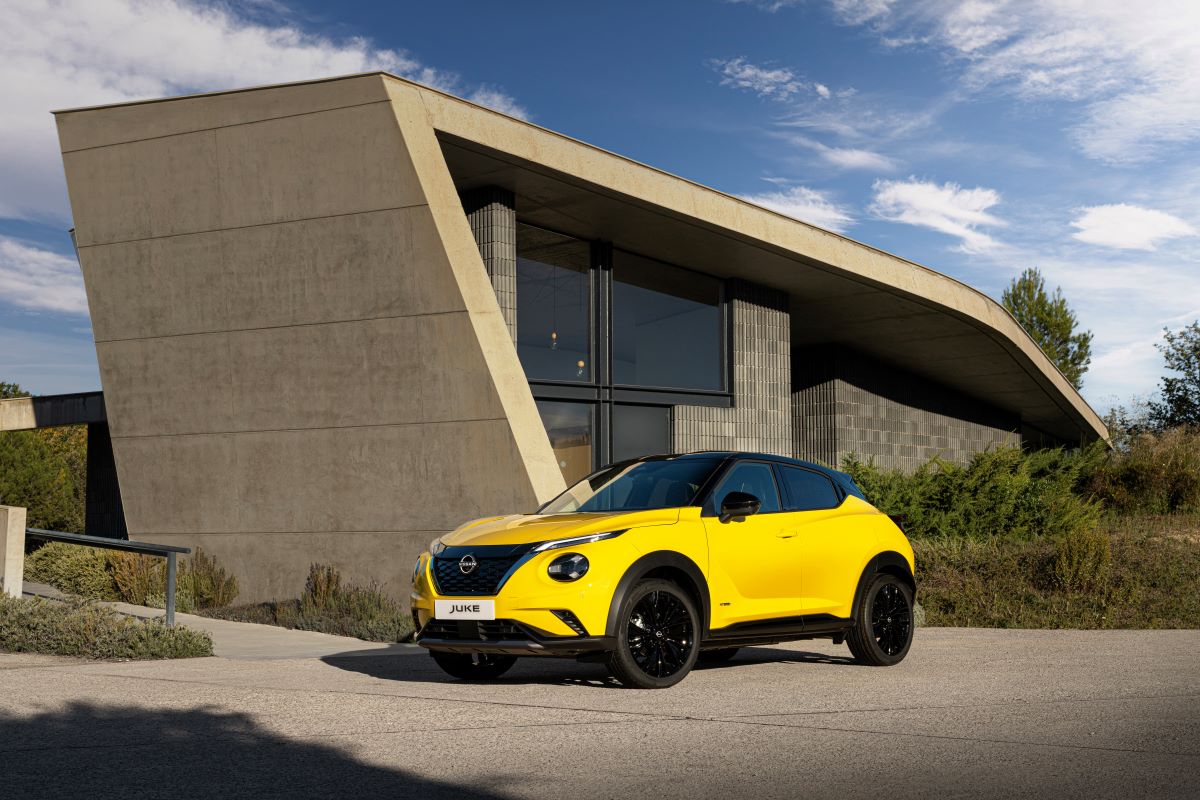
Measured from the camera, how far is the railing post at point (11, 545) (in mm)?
13812

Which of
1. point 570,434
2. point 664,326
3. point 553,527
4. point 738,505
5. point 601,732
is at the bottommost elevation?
point 601,732

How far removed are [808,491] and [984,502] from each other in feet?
34.3

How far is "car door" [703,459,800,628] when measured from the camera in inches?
352

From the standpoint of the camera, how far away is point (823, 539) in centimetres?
980

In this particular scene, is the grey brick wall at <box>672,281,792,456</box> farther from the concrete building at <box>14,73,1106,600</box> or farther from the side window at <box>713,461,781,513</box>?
the side window at <box>713,461,781,513</box>

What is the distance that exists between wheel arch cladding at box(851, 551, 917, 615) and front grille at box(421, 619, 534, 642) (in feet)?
10.4

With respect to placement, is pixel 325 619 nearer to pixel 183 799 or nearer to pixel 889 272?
pixel 183 799

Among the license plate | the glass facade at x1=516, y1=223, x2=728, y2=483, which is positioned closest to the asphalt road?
the license plate

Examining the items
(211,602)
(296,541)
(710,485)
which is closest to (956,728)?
(710,485)

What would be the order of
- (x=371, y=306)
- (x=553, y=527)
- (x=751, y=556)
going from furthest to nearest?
(x=371, y=306) → (x=751, y=556) → (x=553, y=527)

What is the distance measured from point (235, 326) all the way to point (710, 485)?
34.6 ft

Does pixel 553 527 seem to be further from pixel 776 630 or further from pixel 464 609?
pixel 776 630

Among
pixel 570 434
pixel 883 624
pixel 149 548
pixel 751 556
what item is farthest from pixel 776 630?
pixel 570 434

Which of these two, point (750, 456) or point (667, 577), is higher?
point (750, 456)
